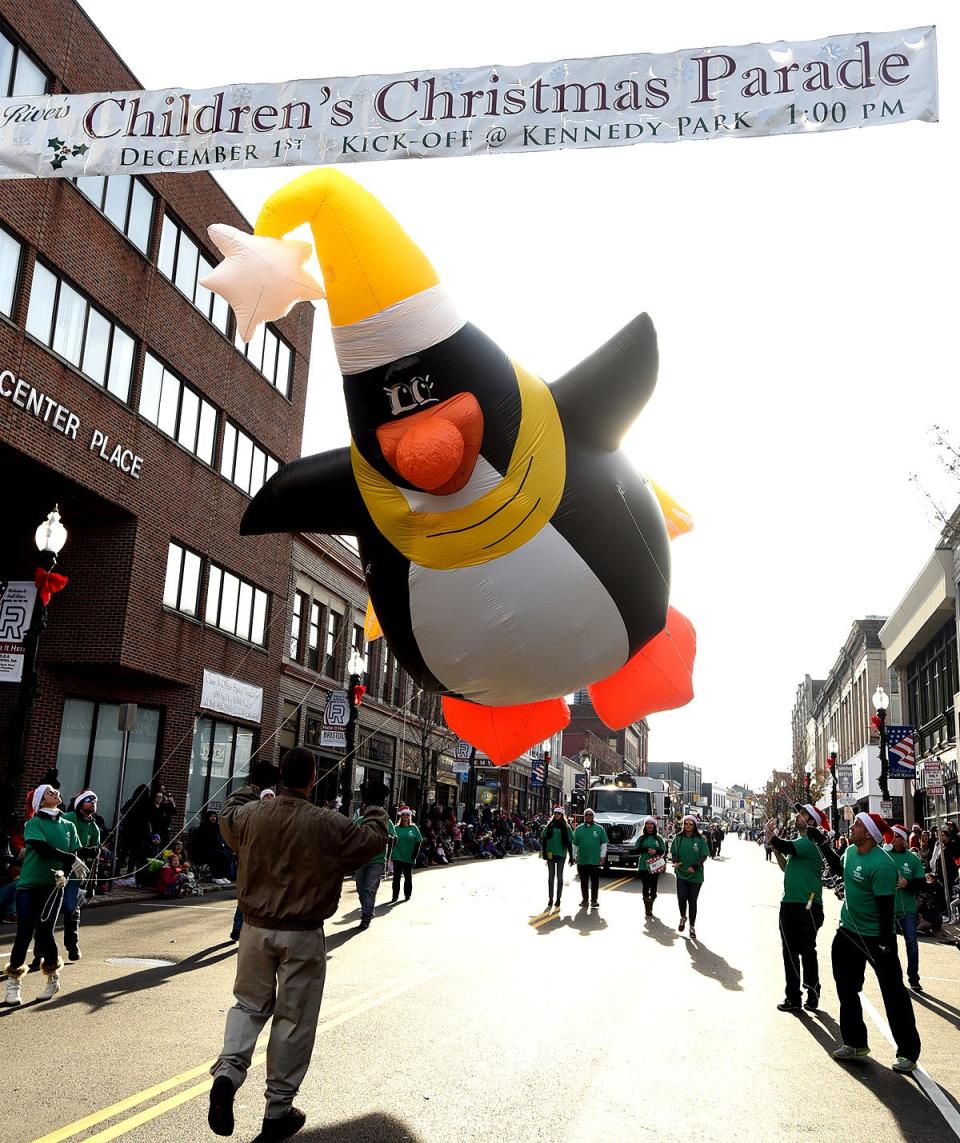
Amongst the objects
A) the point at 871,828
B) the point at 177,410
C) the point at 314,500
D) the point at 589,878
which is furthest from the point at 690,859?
the point at 177,410

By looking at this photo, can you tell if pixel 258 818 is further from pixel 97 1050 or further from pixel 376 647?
pixel 376 647

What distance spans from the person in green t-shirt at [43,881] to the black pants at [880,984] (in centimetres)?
641

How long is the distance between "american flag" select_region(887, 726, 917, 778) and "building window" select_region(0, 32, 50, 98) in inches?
901

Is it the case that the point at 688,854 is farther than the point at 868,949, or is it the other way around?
the point at 688,854

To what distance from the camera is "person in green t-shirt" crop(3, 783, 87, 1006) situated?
8641 millimetres

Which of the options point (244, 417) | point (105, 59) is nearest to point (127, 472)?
point (244, 417)

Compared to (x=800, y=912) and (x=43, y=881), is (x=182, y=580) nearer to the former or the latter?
(x=43, y=881)

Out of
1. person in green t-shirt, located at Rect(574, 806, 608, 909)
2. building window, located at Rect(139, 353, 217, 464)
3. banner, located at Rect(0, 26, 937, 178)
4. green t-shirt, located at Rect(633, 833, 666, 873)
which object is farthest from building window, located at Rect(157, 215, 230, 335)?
banner, located at Rect(0, 26, 937, 178)

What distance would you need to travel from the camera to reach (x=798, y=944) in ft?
32.0

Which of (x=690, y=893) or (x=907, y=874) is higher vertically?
(x=907, y=874)

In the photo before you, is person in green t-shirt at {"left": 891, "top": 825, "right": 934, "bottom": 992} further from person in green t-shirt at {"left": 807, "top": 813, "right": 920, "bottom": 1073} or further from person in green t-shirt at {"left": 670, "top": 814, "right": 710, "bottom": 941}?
person in green t-shirt at {"left": 670, "top": 814, "right": 710, "bottom": 941}

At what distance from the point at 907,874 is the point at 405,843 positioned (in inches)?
372

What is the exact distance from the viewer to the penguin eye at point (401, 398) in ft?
15.2

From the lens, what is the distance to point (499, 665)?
500cm
